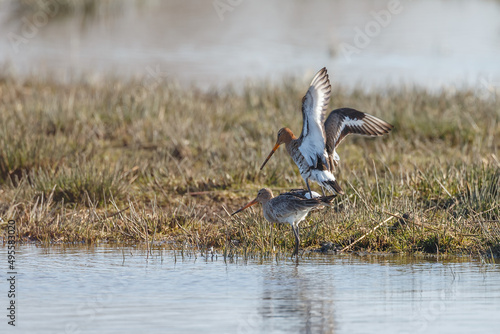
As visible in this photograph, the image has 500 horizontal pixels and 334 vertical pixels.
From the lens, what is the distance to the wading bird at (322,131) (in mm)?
7891

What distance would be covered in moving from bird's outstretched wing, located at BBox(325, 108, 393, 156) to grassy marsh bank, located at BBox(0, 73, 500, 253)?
621mm

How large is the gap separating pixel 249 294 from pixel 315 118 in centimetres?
234

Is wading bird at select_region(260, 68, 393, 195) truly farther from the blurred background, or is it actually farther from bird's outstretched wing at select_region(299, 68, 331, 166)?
the blurred background

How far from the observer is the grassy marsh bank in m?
7.98

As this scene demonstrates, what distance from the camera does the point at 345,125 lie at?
8.45m

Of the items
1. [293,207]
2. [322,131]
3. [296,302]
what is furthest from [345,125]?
[296,302]

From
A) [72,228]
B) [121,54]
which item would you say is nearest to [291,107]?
[72,228]

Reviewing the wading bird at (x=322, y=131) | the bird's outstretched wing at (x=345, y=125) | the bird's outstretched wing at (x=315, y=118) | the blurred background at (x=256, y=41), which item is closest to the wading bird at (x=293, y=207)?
the wading bird at (x=322, y=131)

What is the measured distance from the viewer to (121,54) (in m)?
24.6

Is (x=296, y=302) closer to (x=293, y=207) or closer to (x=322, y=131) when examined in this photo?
(x=293, y=207)

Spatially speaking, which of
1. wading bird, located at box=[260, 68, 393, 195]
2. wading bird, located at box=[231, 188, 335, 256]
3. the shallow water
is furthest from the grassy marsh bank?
the shallow water

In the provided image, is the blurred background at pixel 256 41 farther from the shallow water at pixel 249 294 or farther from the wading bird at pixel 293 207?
the shallow water at pixel 249 294

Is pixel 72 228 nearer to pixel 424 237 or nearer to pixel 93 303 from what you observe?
pixel 93 303

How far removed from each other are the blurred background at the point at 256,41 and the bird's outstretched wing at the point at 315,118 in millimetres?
7263
